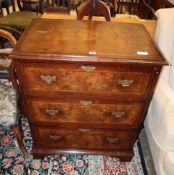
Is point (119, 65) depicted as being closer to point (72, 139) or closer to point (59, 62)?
point (59, 62)

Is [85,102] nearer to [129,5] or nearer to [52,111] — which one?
[52,111]

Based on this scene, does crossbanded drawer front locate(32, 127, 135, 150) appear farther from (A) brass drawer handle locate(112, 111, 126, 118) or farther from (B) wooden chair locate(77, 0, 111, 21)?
(B) wooden chair locate(77, 0, 111, 21)

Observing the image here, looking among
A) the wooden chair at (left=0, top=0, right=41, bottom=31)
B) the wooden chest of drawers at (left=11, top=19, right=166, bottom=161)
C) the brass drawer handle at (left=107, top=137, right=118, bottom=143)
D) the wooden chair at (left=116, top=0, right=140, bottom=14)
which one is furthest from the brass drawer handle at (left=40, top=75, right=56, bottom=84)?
the wooden chair at (left=116, top=0, right=140, bottom=14)

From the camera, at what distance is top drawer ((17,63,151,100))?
96 cm

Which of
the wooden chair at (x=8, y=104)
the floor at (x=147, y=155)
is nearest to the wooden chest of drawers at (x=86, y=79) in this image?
the wooden chair at (x=8, y=104)

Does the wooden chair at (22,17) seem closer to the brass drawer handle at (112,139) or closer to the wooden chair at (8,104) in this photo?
the wooden chair at (8,104)

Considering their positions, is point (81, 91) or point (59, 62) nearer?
point (59, 62)

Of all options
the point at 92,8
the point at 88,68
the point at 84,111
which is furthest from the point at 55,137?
the point at 92,8

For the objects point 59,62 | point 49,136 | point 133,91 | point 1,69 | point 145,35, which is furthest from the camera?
point 1,69

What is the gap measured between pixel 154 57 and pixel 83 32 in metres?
0.43

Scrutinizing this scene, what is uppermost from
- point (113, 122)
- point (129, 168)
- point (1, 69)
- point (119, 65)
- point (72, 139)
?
point (119, 65)

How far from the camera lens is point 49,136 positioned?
133 centimetres

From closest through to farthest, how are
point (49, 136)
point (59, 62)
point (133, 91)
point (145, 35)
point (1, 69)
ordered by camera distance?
point (59, 62)
point (133, 91)
point (145, 35)
point (49, 136)
point (1, 69)

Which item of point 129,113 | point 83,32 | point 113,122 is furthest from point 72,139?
point 83,32
